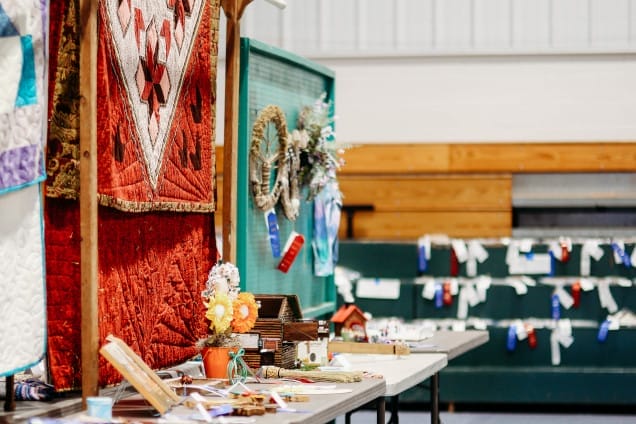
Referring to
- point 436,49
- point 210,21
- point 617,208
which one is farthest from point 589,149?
point 210,21

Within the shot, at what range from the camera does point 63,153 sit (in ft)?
10.8

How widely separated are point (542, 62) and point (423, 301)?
2.53 m

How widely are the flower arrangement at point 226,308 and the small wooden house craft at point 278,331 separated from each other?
11cm

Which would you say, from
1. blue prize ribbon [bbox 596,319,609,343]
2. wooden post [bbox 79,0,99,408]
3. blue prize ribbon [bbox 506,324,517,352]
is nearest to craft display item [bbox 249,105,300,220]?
wooden post [bbox 79,0,99,408]

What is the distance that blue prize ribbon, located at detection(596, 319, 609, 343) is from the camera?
323 inches

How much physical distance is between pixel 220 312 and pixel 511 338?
4.69 m

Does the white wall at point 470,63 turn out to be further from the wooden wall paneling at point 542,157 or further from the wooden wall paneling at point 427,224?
the wooden wall paneling at point 427,224

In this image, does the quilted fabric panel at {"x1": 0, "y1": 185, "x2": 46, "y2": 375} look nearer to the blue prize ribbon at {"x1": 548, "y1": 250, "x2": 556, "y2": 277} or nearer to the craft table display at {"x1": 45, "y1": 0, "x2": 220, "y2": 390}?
the craft table display at {"x1": 45, "y1": 0, "x2": 220, "y2": 390}

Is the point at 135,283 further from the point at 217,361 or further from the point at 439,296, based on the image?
the point at 439,296

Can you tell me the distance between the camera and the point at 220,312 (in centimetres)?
392

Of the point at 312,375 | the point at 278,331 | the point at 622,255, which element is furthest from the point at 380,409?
the point at 622,255

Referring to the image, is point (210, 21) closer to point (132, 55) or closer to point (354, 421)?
point (132, 55)

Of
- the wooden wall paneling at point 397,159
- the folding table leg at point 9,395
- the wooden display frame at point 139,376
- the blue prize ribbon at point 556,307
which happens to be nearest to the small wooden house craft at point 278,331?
the wooden display frame at point 139,376

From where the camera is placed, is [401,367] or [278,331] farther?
[401,367]
